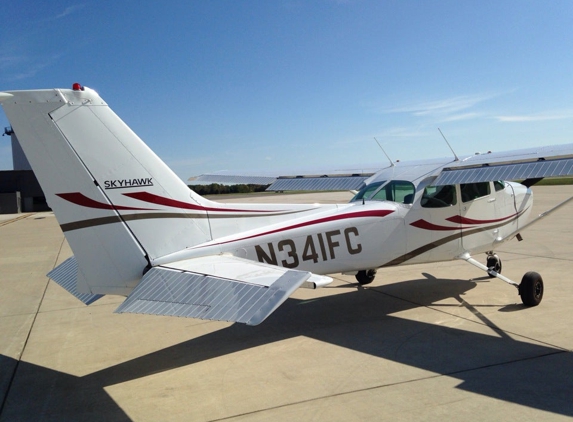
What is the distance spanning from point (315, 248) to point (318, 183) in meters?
3.65

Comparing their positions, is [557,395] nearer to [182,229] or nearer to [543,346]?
[543,346]

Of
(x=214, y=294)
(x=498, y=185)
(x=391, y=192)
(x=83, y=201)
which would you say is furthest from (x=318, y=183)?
(x=214, y=294)

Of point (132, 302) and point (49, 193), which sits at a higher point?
point (49, 193)

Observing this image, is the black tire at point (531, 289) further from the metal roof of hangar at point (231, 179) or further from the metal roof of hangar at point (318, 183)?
the metal roof of hangar at point (231, 179)

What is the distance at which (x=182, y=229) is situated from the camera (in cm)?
576

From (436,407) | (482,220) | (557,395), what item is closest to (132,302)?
(436,407)

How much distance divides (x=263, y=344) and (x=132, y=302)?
2.41 meters

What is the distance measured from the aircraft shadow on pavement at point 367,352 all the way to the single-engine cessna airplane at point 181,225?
922mm

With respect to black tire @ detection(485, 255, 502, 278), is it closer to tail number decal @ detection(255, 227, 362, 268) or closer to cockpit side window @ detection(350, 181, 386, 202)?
cockpit side window @ detection(350, 181, 386, 202)

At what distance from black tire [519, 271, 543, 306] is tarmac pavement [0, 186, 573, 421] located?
16cm

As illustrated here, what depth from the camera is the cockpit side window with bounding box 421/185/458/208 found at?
7.80m

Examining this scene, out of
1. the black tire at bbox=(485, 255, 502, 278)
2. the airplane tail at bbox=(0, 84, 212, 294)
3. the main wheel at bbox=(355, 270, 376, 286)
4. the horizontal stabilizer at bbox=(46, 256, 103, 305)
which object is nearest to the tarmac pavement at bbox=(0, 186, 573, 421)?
the main wheel at bbox=(355, 270, 376, 286)

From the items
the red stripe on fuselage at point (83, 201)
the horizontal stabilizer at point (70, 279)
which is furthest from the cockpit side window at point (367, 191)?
the horizontal stabilizer at point (70, 279)

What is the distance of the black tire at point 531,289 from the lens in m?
7.54
